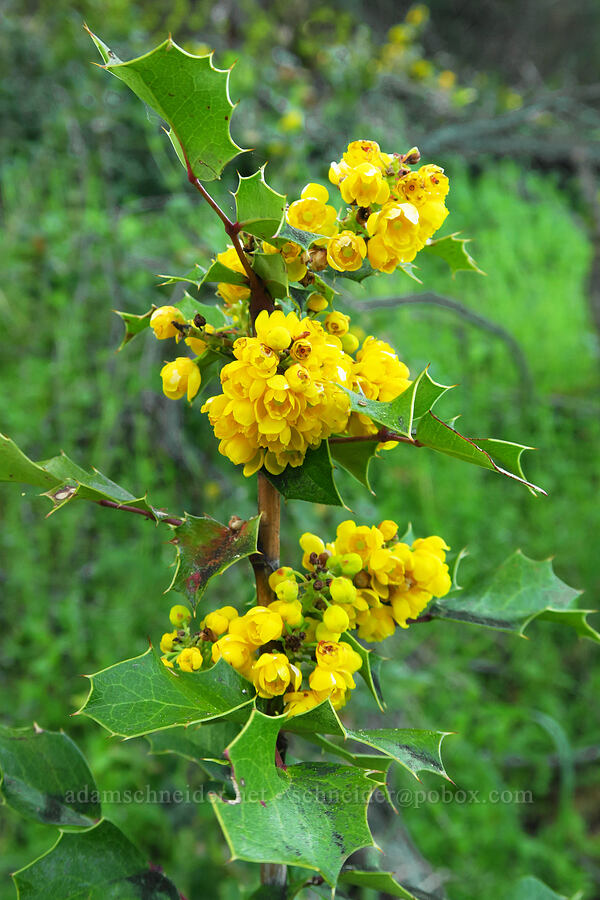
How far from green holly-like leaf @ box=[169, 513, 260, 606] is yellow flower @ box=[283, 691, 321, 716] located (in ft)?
0.37

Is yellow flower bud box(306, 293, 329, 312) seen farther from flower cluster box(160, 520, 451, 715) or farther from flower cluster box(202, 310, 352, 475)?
flower cluster box(160, 520, 451, 715)

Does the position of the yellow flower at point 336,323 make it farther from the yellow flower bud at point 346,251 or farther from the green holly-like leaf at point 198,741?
the green holly-like leaf at point 198,741

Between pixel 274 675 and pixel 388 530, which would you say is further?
pixel 388 530

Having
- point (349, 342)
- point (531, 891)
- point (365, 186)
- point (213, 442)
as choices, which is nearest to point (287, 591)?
point (349, 342)

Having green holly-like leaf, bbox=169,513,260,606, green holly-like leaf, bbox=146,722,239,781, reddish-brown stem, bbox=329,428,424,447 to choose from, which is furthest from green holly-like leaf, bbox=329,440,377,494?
green holly-like leaf, bbox=146,722,239,781

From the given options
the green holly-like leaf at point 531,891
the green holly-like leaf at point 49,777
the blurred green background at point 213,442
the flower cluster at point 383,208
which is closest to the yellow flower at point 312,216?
the flower cluster at point 383,208

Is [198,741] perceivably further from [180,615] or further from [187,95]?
[187,95]

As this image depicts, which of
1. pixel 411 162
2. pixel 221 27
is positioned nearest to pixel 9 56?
pixel 221 27

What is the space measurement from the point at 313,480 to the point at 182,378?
0.50 feet

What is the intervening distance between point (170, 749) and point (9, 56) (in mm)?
3530

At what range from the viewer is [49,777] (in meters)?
0.69

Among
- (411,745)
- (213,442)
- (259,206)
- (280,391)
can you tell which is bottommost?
(213,442)

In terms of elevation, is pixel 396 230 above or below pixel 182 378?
above

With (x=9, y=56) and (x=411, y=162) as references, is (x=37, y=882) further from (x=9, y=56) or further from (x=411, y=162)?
(x=9, y=56)
